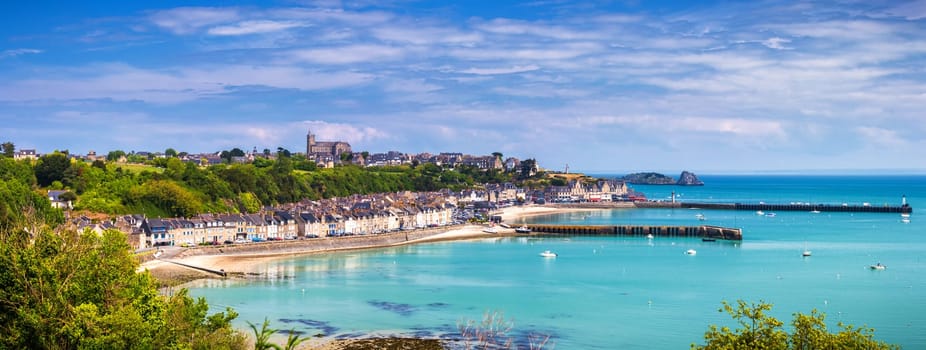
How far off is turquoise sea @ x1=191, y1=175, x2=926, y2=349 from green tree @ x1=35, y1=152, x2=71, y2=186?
2758cm

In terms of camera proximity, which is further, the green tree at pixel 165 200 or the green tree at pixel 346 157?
the green tree at pixel 346 157

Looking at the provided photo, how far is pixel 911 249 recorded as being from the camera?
55875 mm

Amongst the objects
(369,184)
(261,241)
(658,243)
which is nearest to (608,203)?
(369,184)

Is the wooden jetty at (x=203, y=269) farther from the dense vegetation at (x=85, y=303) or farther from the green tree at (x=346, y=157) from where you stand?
the green tree at (x=346, y=157)

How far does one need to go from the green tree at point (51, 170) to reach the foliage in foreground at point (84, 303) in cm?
4879

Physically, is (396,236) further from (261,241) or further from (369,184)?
(369,184)

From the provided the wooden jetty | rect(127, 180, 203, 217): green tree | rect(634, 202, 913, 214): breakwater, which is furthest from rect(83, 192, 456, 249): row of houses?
rect(634, 202, 913, 214): breakwater

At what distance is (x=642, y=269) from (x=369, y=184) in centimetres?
6598

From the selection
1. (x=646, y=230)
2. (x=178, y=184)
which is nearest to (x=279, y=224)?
(x=178, y=184)

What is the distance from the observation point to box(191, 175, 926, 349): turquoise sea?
28859 mm

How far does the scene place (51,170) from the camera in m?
65.1

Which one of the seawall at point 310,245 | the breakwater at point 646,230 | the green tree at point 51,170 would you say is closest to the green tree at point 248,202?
the green tree at point 51,170

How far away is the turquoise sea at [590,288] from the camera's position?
2886cm

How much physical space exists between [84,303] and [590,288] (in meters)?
24.9
